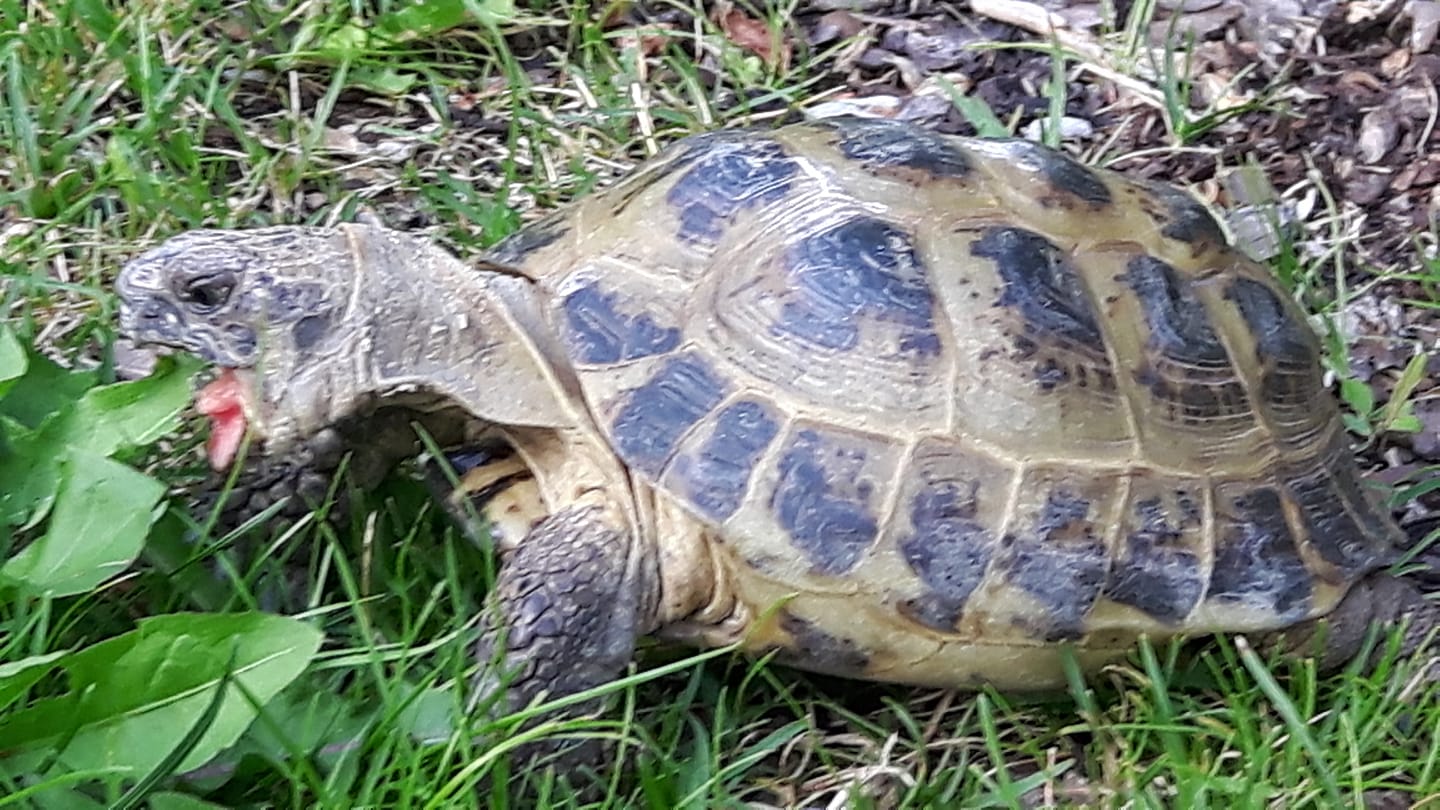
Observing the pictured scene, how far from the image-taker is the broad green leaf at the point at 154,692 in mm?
1944

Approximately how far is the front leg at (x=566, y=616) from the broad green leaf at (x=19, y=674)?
0.56 metres

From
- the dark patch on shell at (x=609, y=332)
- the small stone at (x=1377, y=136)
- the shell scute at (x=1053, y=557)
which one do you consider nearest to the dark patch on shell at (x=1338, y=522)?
the shell scute at (x=1053, y=557)

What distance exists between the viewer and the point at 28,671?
1.92 m

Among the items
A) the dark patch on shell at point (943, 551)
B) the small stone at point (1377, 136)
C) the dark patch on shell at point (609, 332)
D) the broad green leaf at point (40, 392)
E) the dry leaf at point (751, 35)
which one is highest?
the broad green leaf at point (40, 392)

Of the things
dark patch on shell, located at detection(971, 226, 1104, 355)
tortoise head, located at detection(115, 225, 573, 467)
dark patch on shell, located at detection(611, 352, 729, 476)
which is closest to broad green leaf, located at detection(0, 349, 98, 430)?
tortoise head, located at detection(115, 225, 573, 467)

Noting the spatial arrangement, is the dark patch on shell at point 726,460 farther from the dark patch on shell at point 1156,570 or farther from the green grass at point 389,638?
the dark patch on shell at point 1156,570

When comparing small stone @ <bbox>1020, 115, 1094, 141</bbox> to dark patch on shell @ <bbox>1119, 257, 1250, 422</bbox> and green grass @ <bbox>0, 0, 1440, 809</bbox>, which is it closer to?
green grass @ <bbox>0, 0, 1440, 809</bbox>

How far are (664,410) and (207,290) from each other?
0.71 metres

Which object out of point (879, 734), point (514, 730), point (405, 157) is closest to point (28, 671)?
point (514, 730)

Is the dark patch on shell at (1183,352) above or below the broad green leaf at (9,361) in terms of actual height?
below

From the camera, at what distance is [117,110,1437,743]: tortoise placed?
88.4 inches

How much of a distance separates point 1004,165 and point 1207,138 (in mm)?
1387

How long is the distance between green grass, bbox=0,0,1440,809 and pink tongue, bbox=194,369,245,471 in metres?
0.11

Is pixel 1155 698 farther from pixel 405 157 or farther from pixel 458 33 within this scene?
pixel 458 33
